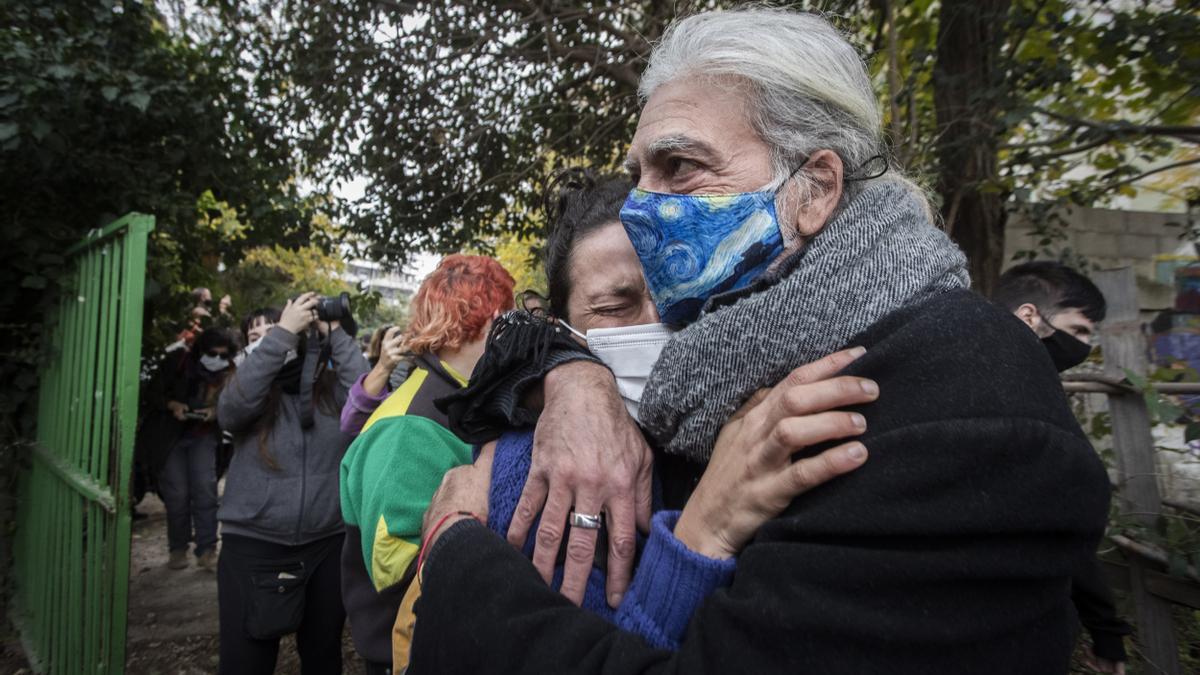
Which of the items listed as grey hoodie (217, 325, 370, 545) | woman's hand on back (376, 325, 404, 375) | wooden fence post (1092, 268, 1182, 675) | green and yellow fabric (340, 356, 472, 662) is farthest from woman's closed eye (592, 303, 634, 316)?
wooden fence post (1092, 268, 1182, 675)

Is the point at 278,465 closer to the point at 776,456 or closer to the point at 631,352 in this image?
the point at 631,352

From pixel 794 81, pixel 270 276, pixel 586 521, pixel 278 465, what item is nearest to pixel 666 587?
pixel 586 521

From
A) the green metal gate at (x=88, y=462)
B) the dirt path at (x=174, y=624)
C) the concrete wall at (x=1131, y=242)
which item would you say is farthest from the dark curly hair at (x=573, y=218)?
the concrete wall at (x=1131, y=242)

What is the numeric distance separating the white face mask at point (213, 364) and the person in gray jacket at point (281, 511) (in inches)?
103

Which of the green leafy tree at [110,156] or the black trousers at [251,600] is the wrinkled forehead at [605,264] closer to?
the black trousers at [251,600]

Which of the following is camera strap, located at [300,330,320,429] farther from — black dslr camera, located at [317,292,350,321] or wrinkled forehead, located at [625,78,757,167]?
wrinkled forehead, located at [625,78,757,167]

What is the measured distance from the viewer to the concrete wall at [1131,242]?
19.0 ft

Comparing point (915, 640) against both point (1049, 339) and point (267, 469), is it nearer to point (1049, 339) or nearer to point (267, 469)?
point (1049, 339)

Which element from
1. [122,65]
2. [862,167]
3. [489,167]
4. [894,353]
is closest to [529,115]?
[489,167]

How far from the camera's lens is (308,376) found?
3.05m

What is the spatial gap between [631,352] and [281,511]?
7.61ft

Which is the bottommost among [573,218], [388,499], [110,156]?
[388,499]

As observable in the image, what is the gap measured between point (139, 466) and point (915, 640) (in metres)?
6.21

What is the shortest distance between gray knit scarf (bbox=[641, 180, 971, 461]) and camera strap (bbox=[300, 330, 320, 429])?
247 centimetres
